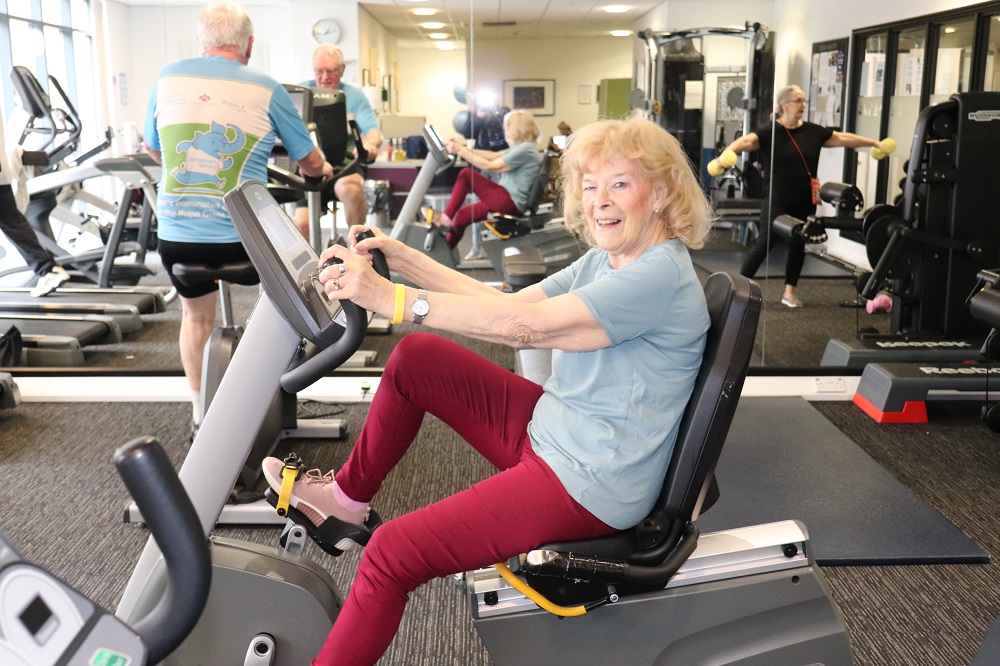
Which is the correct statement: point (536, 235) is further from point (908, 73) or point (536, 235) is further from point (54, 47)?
point (54, 47)

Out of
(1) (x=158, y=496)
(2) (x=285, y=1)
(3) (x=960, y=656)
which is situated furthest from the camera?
(2) (x=285, y=1)

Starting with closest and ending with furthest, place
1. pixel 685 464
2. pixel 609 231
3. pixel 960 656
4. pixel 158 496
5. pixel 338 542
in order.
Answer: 1. pixel 158 496
2. pixel 685 464
3. pixel 609 231
4. pixel 338 542
5. pixel 960 656

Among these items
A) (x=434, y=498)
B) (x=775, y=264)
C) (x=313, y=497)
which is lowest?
(x=434, y=498)

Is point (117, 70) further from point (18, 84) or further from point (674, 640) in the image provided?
point (674, 640)

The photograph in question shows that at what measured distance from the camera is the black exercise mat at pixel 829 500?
2559mm

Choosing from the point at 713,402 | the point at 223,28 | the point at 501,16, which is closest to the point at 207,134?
the point at 223,28

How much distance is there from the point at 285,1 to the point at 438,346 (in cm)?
262

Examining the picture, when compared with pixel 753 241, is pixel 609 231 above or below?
above

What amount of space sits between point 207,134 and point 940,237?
10.4 feet

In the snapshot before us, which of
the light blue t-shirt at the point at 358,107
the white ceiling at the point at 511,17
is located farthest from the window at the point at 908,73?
the light blue t-shirt at the point at 358,107

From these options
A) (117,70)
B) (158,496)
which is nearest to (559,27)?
(117,70)

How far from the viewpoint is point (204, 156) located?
9.82ft

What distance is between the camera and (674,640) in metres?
1.70

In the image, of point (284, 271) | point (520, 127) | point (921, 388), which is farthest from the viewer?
point (520, 127)
